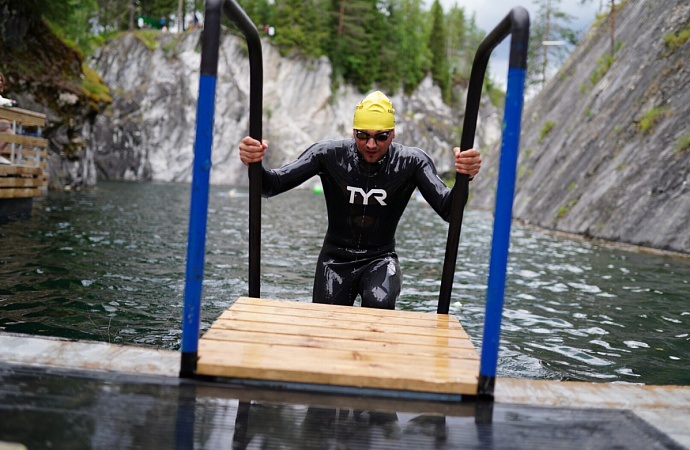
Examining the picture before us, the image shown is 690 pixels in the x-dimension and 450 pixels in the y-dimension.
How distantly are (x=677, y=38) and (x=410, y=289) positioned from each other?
12.8 metres

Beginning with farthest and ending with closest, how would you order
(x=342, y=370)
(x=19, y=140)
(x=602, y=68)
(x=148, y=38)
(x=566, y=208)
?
(x=148, y=38) → (x=602, y=68) → (x=566, y=208) → (x=19, y=140) → (x=342, y=370)

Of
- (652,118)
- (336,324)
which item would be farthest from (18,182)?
(652,118)

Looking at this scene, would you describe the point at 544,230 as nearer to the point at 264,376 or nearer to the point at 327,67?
the point at 264,376

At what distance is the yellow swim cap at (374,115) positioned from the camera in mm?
4133

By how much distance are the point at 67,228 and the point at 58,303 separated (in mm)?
6211

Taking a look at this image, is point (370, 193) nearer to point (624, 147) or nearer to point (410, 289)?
point (410, 289)

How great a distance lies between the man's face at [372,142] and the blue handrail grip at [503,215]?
Answer: 1.58m

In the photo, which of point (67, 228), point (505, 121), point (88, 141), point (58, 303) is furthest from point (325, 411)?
point (88, 141)

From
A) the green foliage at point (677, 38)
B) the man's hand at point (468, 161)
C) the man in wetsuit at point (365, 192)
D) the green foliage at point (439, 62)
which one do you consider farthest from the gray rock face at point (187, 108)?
the man's hand at point (468, 161)

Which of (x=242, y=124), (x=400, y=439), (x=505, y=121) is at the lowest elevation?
(x=400, y=439)

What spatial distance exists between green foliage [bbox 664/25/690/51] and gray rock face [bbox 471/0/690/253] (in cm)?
13

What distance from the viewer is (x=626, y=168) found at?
15.0 meters

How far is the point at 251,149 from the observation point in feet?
12.3

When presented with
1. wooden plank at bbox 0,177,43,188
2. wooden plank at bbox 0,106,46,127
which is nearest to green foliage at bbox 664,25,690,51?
wooden plank at bbox 0,106,46,127
